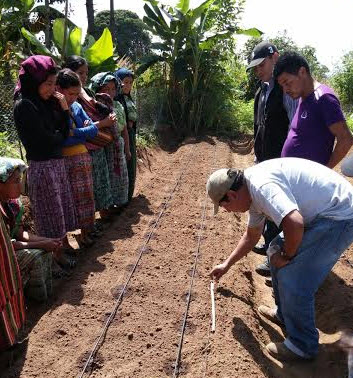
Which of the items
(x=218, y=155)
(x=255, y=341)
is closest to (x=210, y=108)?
(x=218, y=155)

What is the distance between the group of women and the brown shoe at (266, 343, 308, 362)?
1.56 m

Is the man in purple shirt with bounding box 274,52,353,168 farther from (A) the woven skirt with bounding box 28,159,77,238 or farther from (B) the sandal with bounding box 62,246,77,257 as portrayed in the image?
(B) the sandal with bounding box 62,246,77,257

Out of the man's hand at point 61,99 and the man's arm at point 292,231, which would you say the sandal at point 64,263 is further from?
the man's arm at point 292,231

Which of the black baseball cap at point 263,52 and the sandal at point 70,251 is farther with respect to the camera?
the sandal at point 70,251

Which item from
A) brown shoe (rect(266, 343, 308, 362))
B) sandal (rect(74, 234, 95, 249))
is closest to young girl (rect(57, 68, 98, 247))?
sandal (rect(74, 234, 95, 249))

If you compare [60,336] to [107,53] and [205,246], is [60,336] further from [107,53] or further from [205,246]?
[107,53]

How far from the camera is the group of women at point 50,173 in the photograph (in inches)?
103

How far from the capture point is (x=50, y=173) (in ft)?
11.2

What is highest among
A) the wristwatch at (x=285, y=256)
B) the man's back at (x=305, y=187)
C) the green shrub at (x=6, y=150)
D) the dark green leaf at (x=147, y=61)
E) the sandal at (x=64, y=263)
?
the man's back at (x=305, y=187)

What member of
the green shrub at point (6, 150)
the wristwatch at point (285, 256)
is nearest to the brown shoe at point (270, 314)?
the wristwatch at point (285, 256)

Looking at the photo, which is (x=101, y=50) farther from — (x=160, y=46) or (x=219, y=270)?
(x=219, y=270)

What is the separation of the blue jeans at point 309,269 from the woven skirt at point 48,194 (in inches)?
73.1

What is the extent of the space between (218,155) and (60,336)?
7.03 m

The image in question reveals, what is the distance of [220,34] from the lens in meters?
10.8
